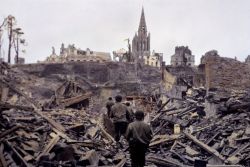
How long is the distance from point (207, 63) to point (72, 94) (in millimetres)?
14370

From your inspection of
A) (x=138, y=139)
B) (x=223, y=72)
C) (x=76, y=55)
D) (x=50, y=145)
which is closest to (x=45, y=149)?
(x=50, y=145)

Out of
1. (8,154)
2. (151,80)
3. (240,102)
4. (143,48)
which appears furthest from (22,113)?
(143,48)

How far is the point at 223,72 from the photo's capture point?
22953 millimetres

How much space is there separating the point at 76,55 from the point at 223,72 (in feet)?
192

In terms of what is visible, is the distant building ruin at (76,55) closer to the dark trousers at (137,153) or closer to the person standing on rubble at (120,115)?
the person standing on rubble at (120,115)

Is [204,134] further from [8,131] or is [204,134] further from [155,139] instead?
[8,131]

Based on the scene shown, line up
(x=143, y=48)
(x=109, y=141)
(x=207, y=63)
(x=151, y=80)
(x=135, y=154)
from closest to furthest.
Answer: (x=135, y=154) < (x=109, y=141) < (x=207, y=63) < (x=151, y=80) < (x=143, y=48)

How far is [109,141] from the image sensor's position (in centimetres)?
1581

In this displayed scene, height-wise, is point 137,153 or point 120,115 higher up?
point 120,115

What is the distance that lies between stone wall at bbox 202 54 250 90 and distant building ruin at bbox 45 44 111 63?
51.6 metres

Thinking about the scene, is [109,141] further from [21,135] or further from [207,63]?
[207,63]

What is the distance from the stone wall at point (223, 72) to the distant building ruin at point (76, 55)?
5165 cm

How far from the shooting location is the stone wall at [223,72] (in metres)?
22.8

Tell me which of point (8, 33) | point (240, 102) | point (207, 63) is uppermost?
point (8, 33)
